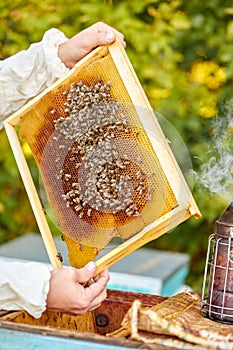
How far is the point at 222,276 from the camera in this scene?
1.75 metres

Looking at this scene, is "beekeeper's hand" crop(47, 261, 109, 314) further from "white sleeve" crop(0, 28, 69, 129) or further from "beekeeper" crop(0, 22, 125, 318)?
"white sleeve" crop(0, 28, 69, 129)

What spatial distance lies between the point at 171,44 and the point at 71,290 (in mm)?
2958

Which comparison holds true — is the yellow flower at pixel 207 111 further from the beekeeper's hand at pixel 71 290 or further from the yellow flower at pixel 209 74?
the beekeeper's hand at pixel 71 290

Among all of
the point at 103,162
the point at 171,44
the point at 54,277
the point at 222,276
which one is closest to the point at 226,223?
the point at 222,276

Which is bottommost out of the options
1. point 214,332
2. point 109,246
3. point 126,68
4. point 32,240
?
point 32,240

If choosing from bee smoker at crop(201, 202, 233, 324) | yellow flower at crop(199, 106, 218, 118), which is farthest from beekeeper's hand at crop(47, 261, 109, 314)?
yellow flower at crop(199, 106, 218, 118)

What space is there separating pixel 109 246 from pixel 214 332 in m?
0.47

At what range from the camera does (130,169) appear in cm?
185

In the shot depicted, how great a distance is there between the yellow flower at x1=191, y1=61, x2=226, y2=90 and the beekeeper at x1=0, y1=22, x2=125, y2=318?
2.26m

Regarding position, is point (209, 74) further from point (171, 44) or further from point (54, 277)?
point (54, 277)

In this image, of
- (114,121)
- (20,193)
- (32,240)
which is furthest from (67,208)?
(20,193)

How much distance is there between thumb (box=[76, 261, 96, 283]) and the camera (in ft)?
5.93

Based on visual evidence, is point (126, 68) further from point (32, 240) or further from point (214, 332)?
point (32, 240)

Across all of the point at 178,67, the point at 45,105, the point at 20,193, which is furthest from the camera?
the point at 20,193
